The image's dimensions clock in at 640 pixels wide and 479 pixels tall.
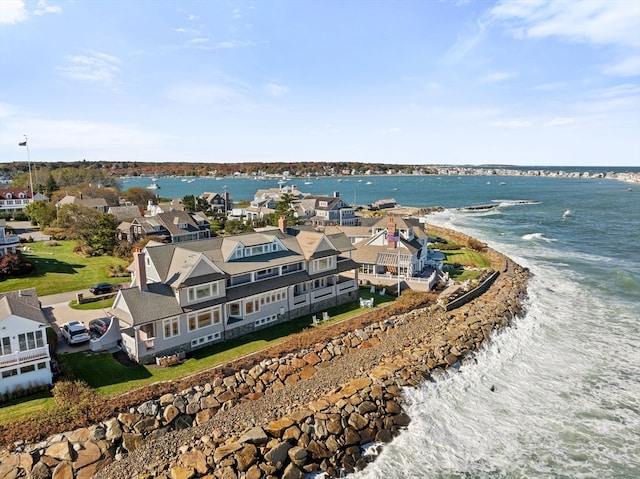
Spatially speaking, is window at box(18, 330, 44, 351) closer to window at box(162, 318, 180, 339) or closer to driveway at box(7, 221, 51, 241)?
window at box(162, 318, 180, 339)

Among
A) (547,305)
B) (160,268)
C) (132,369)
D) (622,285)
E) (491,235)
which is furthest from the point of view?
(491,235)

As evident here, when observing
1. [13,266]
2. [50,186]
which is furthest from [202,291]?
[50,186]

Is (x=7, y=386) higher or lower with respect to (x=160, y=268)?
lower

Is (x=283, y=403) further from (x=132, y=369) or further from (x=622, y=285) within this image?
(x=622, y=285)

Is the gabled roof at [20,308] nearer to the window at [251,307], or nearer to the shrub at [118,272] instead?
the window at [251,307]

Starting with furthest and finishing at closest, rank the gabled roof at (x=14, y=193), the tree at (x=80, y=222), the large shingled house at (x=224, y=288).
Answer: the gabled roof at (x=14, y=193), the tree at (x=80, y=222), the large shingled house at (x=224, y=288)

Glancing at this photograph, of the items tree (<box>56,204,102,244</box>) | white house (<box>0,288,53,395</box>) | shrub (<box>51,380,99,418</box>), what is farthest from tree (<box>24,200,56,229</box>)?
shrub (<box>51,380,99,418</box>)

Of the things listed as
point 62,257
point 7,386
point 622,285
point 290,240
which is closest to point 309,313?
point 290,240

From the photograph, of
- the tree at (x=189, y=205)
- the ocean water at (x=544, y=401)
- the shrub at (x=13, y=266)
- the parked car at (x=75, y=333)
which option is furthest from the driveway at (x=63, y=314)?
the tree at (x=189, y=205)
